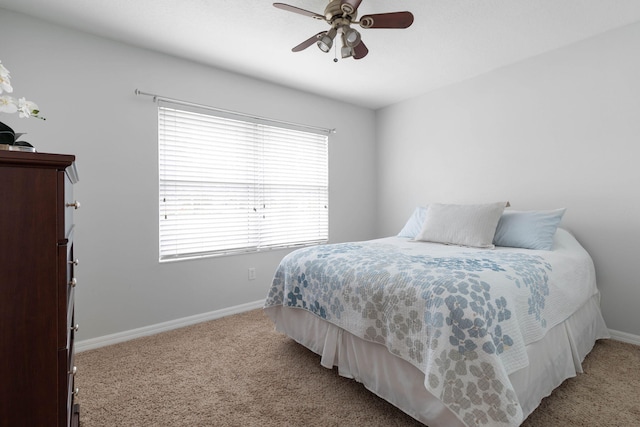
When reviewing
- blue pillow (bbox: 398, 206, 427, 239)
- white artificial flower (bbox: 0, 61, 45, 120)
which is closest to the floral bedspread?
blue pillow (bbox: 398, 206, 427, 239)

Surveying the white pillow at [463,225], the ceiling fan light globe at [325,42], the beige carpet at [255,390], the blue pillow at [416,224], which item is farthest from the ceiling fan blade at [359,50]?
the beige carpet at [255,390]

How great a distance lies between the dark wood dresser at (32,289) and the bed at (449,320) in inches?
50.6

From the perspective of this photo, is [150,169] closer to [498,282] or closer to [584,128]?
[498,282]

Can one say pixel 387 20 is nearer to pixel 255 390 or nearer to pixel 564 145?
pixel 564 145

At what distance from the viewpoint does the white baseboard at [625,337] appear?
239 centimetres

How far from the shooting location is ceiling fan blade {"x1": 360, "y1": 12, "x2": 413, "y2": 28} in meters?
1.80

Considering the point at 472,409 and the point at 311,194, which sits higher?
the point at 311,194

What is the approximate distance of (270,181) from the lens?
3400mm

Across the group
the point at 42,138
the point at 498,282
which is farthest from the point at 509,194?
the point at 42,138

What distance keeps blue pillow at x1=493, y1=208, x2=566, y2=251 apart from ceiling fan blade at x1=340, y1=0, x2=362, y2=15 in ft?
6.50

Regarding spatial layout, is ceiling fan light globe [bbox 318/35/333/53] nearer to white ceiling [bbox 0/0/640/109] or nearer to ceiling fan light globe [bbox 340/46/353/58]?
ceiling fan light globe [bbox 340/46/353/58]

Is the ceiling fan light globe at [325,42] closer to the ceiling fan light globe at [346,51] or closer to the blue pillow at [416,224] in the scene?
the ceiling fan light globe at [346,51]

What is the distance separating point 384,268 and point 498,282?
1.81 feet

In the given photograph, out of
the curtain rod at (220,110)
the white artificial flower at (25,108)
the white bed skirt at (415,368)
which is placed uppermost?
the curtain rod at (220,110)
